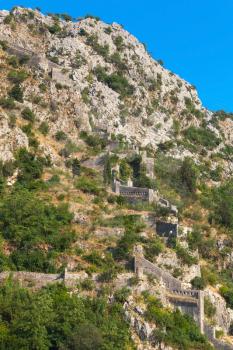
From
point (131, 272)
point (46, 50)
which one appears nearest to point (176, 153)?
point (46, 50)

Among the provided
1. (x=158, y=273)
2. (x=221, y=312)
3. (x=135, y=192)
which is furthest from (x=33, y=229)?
(x=221, y=312)

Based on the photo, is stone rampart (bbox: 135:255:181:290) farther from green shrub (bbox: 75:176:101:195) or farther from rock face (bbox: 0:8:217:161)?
rock face (bbox: 0:8:217:161)

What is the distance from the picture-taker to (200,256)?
5966 cm

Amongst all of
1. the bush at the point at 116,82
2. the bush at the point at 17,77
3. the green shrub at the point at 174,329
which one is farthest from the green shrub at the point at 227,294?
the bush at the point at 116,82

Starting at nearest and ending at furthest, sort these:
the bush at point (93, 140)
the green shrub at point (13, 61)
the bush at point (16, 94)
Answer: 1. the bush at point (16, 94)
2. the bush at point (93, 140)
3. the green shrub at point (13, 61)

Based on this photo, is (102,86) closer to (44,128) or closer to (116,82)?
(116,82)

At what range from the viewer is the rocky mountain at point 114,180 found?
4794 cm

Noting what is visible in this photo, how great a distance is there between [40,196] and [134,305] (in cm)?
1484

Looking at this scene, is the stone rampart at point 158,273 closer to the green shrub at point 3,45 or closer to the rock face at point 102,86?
the rock face at point 102,86

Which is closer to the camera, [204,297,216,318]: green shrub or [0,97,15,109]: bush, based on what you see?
[204,297,216,318]: green shrub

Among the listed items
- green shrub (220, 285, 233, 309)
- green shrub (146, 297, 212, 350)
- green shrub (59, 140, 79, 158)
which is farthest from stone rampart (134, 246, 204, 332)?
green shrub (59, 140, 79, 158)

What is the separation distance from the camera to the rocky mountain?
1887 inches

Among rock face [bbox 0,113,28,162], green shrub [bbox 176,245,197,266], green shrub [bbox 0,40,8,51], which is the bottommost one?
green shrub [bbox 176,245,197,266]

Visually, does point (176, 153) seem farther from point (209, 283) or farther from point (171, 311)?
point (171, 311)
